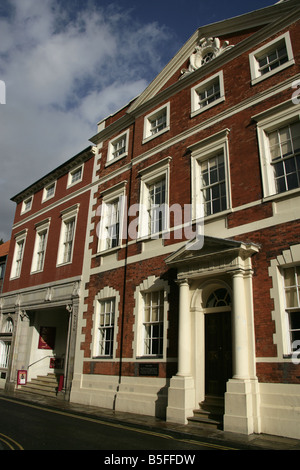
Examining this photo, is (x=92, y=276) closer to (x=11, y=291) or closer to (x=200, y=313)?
(x=200, y=313)

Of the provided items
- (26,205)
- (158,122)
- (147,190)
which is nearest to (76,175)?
(26,205)

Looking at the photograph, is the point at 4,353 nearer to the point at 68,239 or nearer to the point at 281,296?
the point at 68,239

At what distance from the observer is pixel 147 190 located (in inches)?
589

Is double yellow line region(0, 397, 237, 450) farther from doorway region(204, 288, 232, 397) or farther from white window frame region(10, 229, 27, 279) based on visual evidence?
white window frame region(10, 229, 27, 279)

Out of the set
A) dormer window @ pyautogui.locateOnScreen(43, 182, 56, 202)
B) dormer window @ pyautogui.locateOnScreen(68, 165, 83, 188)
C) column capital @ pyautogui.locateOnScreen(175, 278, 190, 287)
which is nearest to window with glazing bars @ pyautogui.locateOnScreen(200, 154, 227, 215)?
column capital @ pyautogui.locateOnScreen(175, 278, 190, 287)

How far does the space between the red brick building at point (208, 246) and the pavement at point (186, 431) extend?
338 mm

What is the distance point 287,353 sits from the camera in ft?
29.4

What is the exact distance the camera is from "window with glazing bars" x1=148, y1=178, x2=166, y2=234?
1390 cm

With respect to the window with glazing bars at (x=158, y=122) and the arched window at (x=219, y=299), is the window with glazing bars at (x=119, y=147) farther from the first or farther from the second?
the arched window at (x=219, y=299)

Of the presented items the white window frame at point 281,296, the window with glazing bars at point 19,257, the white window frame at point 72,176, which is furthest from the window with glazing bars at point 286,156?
the window with glazing bars at point 19,257

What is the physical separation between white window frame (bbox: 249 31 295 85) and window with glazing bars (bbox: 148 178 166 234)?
4972 millimetres

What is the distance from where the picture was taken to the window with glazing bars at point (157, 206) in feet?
45.6

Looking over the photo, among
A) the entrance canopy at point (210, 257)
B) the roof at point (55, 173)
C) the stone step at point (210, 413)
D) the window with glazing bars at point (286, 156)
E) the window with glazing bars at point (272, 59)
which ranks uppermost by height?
the roof at point (55, 173)

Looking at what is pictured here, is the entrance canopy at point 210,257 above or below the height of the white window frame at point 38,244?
below
